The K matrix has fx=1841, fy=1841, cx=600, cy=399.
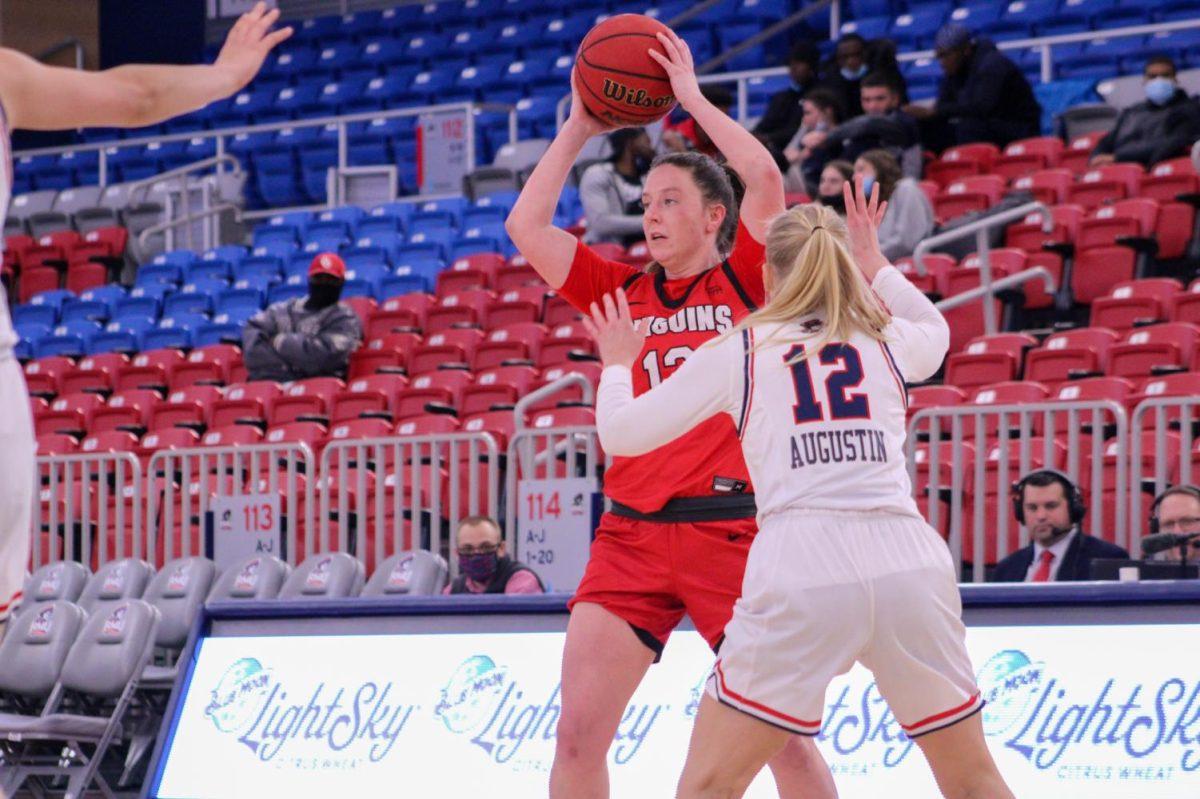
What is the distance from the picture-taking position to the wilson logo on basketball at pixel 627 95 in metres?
5.21

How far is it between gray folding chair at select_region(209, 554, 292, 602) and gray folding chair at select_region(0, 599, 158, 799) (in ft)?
1.38

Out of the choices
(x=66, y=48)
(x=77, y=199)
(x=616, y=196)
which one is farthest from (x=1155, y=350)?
(x=66, y=48)

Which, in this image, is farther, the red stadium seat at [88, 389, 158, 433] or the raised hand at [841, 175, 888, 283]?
the red stadium seat at [88, 389, 158, 433]

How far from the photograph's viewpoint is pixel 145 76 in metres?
3.27

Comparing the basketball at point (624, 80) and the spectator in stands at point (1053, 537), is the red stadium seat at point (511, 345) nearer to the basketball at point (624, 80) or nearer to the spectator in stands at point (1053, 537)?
the spectator in stands at point (1053, 537)

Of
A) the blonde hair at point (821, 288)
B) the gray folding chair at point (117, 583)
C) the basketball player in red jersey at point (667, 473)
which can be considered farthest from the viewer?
the gray folding chair at point (117, 583)

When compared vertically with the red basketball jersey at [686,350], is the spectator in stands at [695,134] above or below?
above

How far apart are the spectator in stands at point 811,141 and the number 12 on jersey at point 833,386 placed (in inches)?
365

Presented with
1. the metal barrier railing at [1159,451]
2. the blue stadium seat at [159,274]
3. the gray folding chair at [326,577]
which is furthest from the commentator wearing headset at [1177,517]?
the blue stadium seat at [159,274]

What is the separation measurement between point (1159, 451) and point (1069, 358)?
1840mm

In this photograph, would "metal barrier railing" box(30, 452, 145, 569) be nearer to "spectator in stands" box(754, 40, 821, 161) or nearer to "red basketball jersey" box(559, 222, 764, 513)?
"spectator in stands" box(754, 40, 821, 161)

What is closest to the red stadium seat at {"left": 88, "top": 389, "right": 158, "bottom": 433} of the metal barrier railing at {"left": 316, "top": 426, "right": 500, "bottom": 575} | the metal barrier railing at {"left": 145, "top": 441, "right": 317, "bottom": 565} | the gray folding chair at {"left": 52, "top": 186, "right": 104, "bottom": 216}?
the metal barrier railing at {"left": 145, "top": 441, "right": 317, "bottom": 565}

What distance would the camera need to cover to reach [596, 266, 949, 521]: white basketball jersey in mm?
4012

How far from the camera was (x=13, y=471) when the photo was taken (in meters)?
3.12
